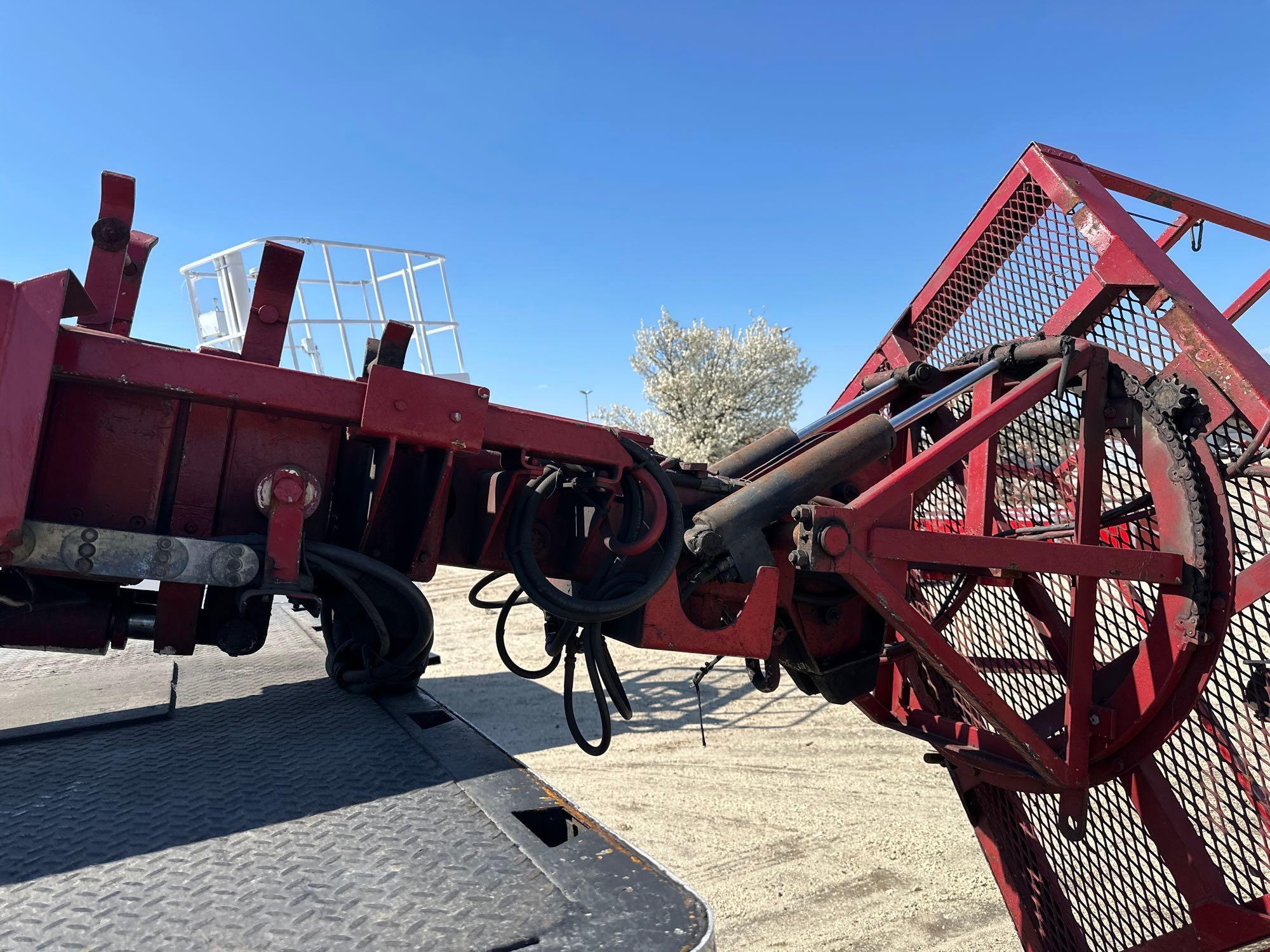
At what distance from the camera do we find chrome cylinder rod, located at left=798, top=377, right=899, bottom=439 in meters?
2.86

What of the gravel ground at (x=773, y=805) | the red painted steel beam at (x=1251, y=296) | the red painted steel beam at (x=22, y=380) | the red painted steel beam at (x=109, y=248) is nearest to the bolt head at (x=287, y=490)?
the red painted steel beam at (x=22, y=380)

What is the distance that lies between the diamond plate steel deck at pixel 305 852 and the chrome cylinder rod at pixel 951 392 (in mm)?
1531

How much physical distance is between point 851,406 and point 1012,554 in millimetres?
863

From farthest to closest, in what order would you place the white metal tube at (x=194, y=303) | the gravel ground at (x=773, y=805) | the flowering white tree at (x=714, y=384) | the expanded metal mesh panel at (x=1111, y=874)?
the flowering white tree at (x=714, y=384)
the white metal tube at (x=194, y=303)
the gravel ground at (x=773, y=805)
the expanded metal mesh panel at (x=1111, y=874)

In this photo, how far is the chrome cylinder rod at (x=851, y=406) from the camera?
286cm

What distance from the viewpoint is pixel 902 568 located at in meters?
2.18

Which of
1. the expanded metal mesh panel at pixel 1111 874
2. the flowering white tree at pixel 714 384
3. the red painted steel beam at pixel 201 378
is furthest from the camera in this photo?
the flowering white tree at pixel 714 384

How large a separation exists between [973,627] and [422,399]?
7.09 ft

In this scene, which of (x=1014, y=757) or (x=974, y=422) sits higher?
(x=974, y=422)

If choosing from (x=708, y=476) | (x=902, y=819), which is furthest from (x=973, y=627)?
(x=902, y=819)

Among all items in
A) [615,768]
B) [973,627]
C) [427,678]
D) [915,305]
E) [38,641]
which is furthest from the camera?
[427,678]

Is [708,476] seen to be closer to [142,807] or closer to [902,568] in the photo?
[902,568]

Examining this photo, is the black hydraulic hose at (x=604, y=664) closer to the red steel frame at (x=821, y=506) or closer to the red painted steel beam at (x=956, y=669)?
the red steel frame at (x=821, y=506)

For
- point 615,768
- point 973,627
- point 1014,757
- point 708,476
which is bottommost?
point 615,768
